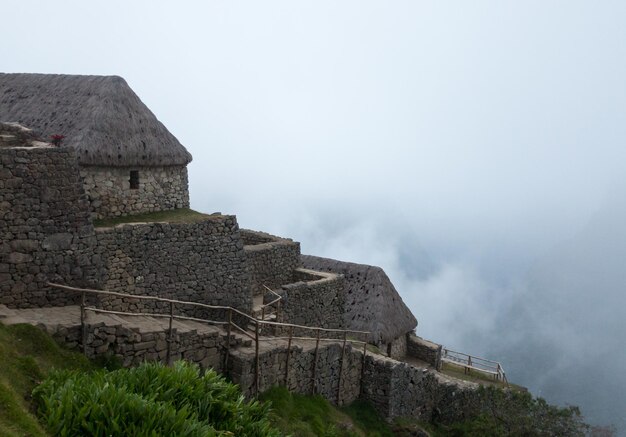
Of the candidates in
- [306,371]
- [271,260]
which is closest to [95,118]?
[271,260]

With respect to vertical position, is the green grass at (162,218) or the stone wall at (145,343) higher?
the green grass at (162,218)

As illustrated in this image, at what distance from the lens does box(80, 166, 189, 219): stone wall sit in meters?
16.4

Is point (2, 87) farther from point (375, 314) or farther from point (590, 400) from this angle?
point (590, 400)

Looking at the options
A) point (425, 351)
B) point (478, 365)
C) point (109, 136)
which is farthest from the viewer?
point (478, 365)

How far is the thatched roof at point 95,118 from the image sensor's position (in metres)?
16.6

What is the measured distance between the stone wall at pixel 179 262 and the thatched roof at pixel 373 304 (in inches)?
451

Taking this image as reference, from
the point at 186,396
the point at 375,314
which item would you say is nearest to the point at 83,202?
the point at 186,396

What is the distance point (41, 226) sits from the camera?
13422 mm

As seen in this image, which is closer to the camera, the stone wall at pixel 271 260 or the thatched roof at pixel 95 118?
the thatched roof at pixel 95 118

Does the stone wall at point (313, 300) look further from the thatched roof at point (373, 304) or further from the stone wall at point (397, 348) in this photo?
the stone wall at point (397, 348)

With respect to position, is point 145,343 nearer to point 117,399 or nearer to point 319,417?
point 117,399

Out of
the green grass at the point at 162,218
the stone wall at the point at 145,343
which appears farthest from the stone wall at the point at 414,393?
the green grass at the point at 162,218

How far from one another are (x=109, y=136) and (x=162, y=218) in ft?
7.91

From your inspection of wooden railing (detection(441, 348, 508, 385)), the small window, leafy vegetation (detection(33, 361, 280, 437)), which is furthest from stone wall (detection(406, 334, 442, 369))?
leafy vegetation (detection(33, 361, 280, 437))
